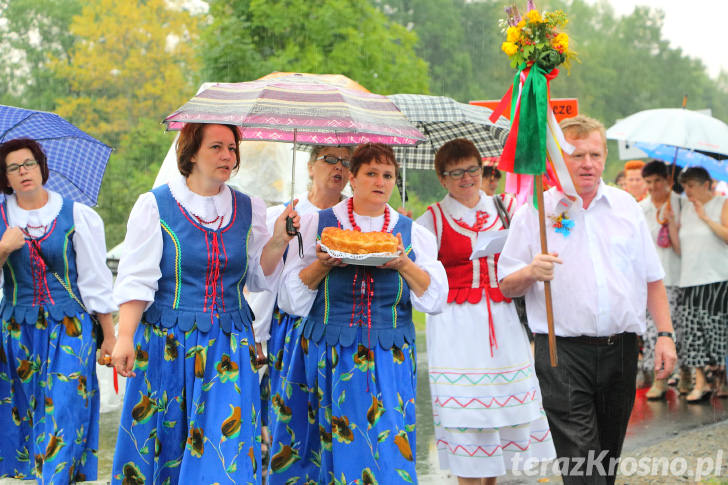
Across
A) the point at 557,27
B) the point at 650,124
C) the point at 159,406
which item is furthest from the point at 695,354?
the point at 159,406

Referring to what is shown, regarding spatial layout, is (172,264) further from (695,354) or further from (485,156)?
(695,354)

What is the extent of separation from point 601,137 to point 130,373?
8.74 feet

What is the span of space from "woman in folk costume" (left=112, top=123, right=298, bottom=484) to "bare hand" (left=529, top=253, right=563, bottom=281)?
4.76 feet

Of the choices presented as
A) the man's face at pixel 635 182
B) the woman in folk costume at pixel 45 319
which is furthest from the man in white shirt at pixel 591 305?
the man's face at pixel 635 182

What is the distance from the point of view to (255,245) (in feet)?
15.2

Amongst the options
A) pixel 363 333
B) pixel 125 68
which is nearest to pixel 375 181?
pixel 363 333

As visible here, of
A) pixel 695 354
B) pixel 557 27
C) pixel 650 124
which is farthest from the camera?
pixel 695 354

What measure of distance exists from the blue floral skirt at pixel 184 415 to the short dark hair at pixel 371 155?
117 cm

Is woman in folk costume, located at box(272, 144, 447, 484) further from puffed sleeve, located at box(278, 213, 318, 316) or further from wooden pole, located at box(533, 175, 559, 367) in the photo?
wooden pole, located at box(533, 175, 559, 367)

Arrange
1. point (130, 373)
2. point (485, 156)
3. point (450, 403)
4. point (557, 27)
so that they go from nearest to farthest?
point (130, 373)
point (557, 27)
point (450, 403)
point (485, 156)

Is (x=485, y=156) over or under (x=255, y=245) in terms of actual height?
over

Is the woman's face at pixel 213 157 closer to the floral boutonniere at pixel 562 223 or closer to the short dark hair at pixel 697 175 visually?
the floral boutonniere at pixel 562 223

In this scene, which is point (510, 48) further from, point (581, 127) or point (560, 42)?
point (581, 127)

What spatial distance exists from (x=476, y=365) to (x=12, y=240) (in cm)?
288
